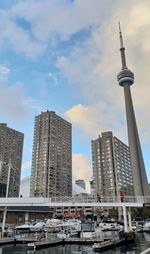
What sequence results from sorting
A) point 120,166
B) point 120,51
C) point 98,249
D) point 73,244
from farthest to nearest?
point 120,166
point 120,51
point 73,244
point 98,249

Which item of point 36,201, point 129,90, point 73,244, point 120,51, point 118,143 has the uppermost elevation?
point 120,51

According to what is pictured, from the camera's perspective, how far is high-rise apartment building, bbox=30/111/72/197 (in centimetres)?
16700

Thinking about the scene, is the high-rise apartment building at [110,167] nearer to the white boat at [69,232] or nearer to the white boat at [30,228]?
the white boat at [30,228]

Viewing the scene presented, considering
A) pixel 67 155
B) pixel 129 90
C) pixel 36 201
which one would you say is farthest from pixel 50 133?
pixel 36 201

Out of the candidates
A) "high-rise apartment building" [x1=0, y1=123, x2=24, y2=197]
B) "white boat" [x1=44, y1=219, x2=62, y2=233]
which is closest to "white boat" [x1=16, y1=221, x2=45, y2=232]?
"white boat" [x1=44, y1=219, x2=62, y2=233]

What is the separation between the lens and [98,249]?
29312 mm

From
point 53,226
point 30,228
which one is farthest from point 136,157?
point 30,228

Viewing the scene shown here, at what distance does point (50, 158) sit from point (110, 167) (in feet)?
133

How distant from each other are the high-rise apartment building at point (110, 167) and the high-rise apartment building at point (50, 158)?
20.1 metres

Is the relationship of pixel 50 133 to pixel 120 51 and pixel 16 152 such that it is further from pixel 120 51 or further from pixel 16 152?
pixel 120 51

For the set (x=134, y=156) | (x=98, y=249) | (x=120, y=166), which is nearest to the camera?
(x=98, y=249)

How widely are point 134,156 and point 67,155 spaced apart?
229 ft

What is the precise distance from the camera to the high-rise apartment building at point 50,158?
548ft

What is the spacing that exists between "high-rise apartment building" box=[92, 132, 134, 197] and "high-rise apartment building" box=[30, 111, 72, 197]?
2006 centimetres
